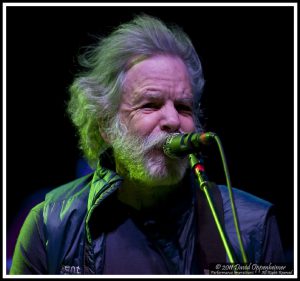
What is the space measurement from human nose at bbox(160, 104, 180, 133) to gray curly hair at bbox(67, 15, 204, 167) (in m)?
0.29

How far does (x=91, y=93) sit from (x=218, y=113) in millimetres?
708

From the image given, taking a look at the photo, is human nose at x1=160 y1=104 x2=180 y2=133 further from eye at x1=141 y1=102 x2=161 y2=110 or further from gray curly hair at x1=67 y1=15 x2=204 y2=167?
gray curly hair at x1=67 y1=15 x2=204 y2=167

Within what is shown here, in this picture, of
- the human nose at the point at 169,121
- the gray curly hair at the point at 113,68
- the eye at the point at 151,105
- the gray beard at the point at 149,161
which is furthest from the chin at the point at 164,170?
the gray curly hair at the point at 113,68

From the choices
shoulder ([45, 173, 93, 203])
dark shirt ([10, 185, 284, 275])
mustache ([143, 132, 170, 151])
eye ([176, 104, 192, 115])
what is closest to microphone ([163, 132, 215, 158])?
mustache ([143, 132, 170, 151])

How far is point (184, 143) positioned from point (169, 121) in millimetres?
302

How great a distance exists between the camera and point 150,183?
1.89m

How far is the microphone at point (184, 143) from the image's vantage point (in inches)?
56.6

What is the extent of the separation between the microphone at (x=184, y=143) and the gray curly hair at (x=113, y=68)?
1.51 ft

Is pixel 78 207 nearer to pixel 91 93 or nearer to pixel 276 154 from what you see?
pixel 91 93

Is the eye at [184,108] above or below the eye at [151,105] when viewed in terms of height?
below

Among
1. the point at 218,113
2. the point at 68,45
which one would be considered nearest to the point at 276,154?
the point at 218,113

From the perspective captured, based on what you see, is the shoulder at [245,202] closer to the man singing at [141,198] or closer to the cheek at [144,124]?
the man singing at [141,198]

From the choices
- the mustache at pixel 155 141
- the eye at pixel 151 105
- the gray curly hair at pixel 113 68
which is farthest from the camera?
the gray curly hair at pixel 113 68

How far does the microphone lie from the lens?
1437 millimetres
